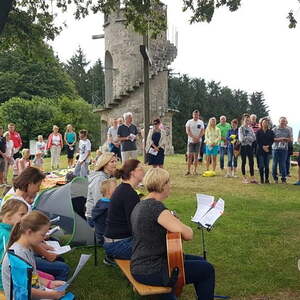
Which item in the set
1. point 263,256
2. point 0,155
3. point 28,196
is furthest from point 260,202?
point 0,155

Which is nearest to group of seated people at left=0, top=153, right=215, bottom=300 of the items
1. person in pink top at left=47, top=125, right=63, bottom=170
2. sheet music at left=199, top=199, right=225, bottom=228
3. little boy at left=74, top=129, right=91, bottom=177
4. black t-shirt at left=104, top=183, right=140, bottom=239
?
black t-shirt at left=104, top=183, right=140, bottom=239

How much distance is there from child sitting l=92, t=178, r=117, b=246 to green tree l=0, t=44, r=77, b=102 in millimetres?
43957

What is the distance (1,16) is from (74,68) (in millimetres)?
78341

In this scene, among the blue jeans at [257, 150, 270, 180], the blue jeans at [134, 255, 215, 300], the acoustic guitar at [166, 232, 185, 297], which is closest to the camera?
the acoustic guitar at [166, 232, 185, 297]

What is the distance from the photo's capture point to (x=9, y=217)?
4262 millimetres

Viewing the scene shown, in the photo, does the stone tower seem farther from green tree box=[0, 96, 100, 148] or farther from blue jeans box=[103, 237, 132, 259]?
blue jeans box=[103, 237, 132, 259]

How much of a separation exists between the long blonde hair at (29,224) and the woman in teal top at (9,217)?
0.43m

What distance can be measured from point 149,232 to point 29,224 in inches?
Result: 43.7

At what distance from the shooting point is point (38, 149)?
711 inches

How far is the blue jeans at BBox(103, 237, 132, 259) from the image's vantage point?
4992mm

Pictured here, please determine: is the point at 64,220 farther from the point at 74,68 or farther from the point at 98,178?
the point at 74,68

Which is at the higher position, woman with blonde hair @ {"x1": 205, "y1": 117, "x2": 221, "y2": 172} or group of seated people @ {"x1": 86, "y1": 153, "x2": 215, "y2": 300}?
woman with blonde hair @ {"x1": 205, "y1": 117, "x2": 221, "y2": 172}

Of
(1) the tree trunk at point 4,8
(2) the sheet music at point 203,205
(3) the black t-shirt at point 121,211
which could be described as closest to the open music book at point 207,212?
(2) the sheet music at point 203,205

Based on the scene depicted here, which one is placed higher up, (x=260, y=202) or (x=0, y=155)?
(x=0, y=155)
